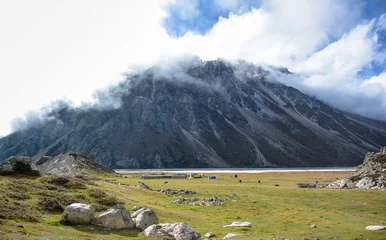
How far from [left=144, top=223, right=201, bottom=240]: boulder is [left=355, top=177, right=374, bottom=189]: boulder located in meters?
78.0

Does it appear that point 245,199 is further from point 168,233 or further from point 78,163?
point 78,163

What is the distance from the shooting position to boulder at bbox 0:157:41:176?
5688 centimetres

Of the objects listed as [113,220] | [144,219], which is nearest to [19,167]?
[113,220]

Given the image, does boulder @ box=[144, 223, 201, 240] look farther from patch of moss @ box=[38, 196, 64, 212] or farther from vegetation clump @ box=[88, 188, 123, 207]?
vegetation clump @ box=[88, 188, 123, 207]

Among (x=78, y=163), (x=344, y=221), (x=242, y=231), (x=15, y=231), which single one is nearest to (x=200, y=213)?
(x=242, y=231)

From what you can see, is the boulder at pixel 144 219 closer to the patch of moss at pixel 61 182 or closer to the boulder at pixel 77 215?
the boulder at pixel 77 215

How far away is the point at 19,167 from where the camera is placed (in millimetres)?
57938

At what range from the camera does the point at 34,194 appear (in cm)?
4216

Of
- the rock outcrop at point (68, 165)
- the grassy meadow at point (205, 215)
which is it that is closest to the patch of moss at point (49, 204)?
the grassy meadow at point (205, 215)

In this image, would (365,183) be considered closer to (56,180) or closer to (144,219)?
(144,219)

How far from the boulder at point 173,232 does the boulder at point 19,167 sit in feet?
110

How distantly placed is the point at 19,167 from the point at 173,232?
38.9m

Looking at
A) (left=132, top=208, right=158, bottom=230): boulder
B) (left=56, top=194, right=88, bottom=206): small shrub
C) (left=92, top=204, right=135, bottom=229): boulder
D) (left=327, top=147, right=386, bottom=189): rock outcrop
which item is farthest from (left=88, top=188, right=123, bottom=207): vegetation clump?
(left=327, top=147, right=386, bottom=189): rock outcrop

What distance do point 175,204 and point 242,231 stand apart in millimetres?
25999
